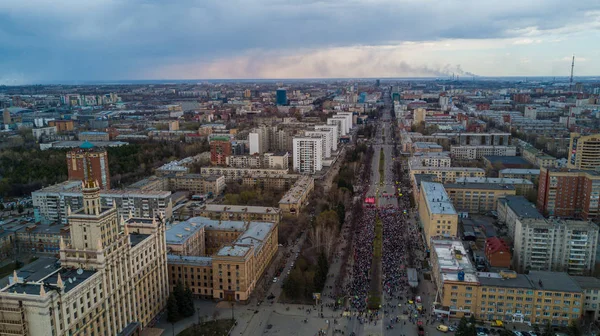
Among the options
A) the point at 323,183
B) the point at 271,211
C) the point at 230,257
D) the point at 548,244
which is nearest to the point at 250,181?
the point at 323,183

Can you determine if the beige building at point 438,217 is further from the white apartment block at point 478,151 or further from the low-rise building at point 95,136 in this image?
the low-rise building at point 95,136

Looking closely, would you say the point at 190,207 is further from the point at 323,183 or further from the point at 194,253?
the point at 323,183

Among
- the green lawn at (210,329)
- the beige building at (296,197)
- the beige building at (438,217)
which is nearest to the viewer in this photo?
the green lawn at (210,329)

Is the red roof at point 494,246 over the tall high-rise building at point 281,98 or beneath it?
beneath

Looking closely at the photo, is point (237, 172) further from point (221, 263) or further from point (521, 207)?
point (521, 207)

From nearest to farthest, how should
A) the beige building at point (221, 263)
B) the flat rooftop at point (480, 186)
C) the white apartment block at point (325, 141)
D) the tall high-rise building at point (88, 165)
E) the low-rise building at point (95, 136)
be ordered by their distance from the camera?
the beige building at point (221, 263) < the flat rooftop at point (480, 186) < the tall high-rise building at point (88, 165) < the white apartment block at point (325, 141) < the low-rise building at point (95, 136)

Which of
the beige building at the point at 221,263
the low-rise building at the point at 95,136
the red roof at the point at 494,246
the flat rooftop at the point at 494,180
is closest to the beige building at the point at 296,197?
the beige building at the point at 221,263
